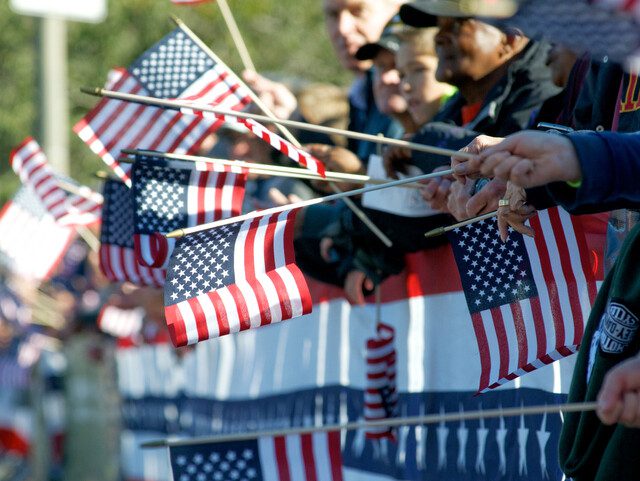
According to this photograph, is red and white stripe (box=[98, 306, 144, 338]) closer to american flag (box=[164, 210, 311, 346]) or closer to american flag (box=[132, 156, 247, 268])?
american flag (box=[132, 156, 247, 268])

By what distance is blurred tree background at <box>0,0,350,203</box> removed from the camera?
809 inches

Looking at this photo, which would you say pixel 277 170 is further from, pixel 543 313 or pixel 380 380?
pixel 380 380

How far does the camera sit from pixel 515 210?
11.9 feet

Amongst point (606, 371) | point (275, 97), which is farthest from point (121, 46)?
point (606, 371)

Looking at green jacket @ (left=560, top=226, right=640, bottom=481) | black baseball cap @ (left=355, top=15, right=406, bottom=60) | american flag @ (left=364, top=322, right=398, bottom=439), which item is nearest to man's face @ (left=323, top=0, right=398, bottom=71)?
black baseball cap @ (left=355, top=15, right=406, bottom=60)

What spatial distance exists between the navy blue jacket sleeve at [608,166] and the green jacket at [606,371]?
29 cm

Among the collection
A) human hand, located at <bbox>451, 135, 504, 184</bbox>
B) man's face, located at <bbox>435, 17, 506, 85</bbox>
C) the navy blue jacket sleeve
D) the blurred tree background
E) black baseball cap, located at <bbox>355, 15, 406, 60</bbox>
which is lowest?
the navy blue jacket sleeve

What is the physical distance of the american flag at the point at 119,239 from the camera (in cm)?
662

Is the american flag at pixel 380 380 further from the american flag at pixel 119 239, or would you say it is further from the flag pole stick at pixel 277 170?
the american flag at pixel 119 239

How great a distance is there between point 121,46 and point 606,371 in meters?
18.5

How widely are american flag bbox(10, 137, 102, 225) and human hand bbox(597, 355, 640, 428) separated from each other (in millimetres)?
4712

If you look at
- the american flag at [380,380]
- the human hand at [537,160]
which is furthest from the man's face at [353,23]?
the human hand at [537,160]

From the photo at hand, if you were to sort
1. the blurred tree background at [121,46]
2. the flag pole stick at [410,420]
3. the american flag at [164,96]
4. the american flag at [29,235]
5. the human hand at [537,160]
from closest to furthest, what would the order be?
the human hand at [537,160] → the flag pole stick at [410,420] → the american flag at [164,96] → the american flag at [29,235] → the blurred tree background at [121,46]

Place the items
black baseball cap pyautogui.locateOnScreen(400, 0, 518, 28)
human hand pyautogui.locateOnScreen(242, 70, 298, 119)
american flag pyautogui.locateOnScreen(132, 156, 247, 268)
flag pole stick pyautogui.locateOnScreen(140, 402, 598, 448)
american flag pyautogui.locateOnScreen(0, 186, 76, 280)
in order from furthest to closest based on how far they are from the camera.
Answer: american flag pyautogui.locateOnScreen(0, 186, 76, 280) → human hand pyautogui.locateOnScreen(242, 70, 298, 119) → american flag pyautogui.locateOnScreen(132, 156, 247, 268) → black baseball cap pyautogui.locateOnScreen(400, 0, 518, 28) → flag pole stick pyautogui.locateOnScreen(140, 402, 598, 448)
